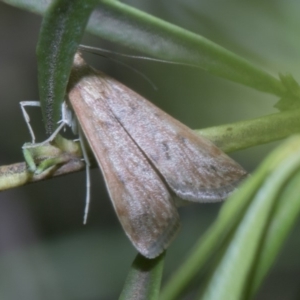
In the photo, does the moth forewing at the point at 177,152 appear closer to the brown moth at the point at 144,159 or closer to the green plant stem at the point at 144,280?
the brown moth at the point at 144,159

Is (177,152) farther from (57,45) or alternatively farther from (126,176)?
(57,45)

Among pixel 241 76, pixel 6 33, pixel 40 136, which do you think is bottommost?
pixel 40 136

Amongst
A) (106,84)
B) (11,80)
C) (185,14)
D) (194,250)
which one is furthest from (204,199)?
(11,80)

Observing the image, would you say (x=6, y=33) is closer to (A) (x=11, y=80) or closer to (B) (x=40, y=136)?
(A) (x=11, y=80)

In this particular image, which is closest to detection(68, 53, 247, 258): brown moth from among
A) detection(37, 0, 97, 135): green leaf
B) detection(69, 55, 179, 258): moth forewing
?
detection(69, 55, 179, 258): moth forewing

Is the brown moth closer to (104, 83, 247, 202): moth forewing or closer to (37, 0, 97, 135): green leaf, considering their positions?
(104, 83, 247, 202): moth forewing

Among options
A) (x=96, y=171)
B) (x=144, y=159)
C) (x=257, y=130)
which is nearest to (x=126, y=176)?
(x=144, y=159)

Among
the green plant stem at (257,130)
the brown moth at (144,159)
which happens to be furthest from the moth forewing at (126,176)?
the green plant stem at (257,130)
